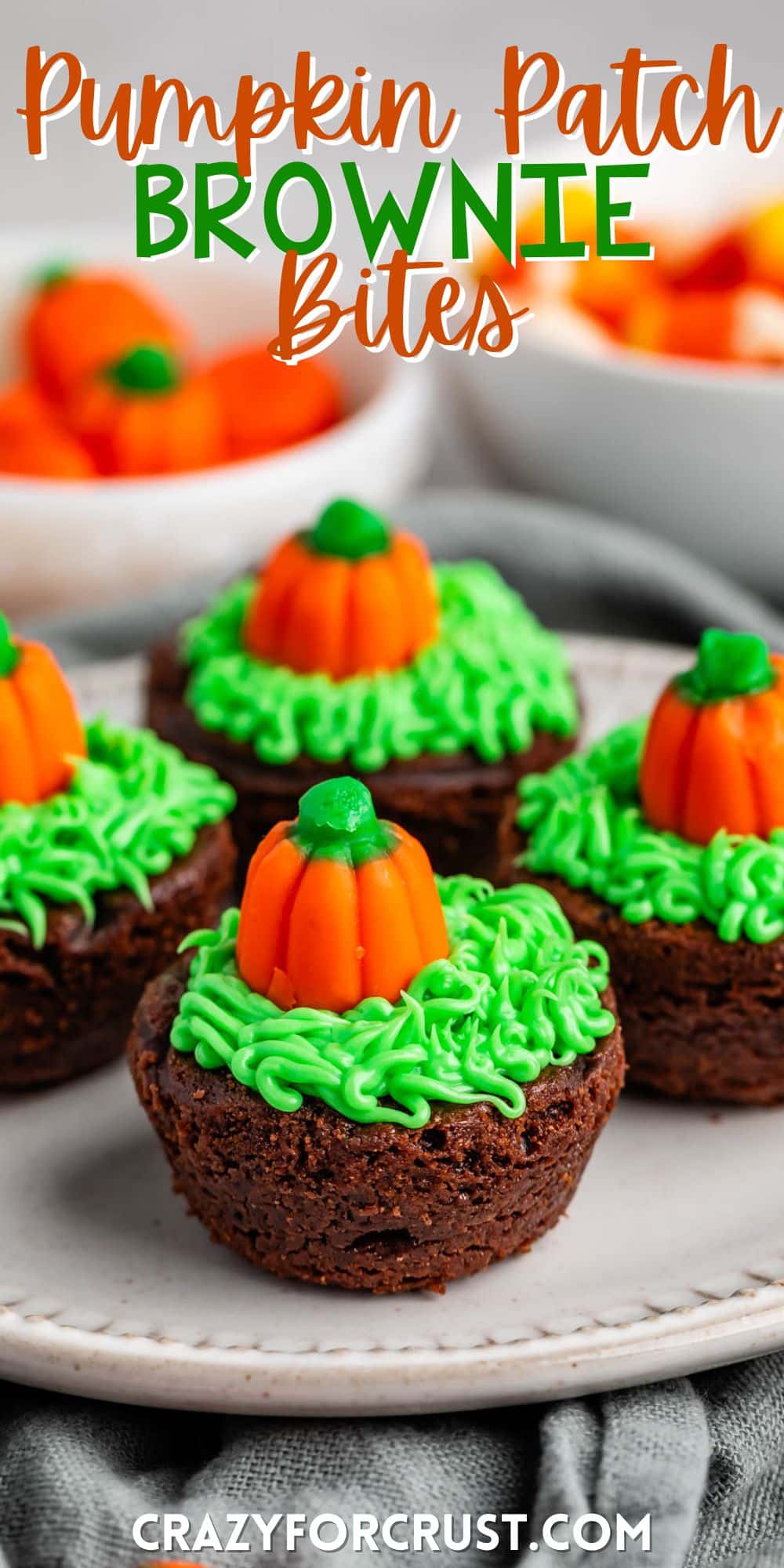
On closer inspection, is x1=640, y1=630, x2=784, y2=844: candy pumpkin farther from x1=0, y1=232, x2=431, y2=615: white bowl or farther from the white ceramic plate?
x1=0, y1=232, x2=431, y2=615: white bowl

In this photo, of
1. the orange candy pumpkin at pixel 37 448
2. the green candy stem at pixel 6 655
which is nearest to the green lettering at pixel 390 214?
the orange candy pumpkin at pixel 37 448

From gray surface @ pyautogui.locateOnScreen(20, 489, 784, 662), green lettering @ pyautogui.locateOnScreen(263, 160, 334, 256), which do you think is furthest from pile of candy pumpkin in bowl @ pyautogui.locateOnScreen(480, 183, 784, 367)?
green lettering @ pyautogui.locateOnScreen(263, 160, 334, 256)

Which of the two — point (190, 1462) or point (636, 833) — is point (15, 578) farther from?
point (190, 1462)

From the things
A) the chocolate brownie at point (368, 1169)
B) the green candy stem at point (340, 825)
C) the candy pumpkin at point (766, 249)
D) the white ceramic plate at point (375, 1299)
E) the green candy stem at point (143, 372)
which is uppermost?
the candy pumpkin at point (766, 249)

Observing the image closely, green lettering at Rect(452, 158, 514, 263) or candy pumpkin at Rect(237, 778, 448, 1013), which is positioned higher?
green lettering at Rect(452, 158, 514, 263)

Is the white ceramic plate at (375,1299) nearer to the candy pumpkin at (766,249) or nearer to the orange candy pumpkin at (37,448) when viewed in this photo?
the orange candy pumpkin at (37,448)

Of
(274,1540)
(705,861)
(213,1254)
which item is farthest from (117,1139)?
(705,861)
